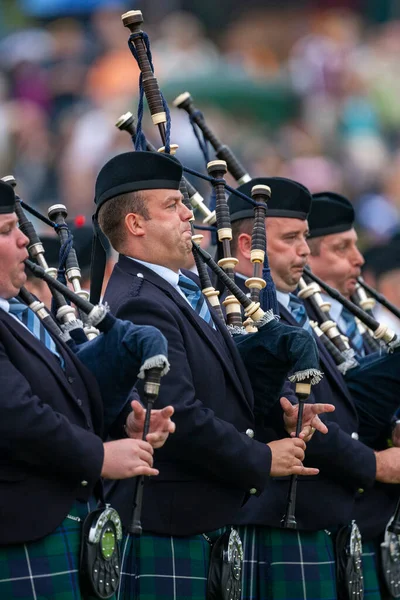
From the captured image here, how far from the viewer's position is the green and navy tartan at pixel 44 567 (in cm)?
427

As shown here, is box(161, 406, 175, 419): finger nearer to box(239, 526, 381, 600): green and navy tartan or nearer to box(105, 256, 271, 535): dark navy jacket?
box(105, 256, 271, 535): dark navy jacket

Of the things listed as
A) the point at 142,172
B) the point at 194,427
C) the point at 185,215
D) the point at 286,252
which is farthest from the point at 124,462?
the point at 286,252

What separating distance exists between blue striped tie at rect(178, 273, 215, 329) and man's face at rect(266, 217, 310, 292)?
730mm

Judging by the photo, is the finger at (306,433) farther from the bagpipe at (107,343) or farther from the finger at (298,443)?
the bagpipe at (107,343)

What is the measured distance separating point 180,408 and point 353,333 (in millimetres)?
2120

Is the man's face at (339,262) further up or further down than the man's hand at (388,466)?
further up

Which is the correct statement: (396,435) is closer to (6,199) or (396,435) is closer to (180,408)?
(180,408)

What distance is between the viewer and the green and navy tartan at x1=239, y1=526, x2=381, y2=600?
18.2 feet

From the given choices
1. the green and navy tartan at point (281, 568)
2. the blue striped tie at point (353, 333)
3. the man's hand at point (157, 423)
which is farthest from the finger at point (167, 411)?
the blue striped tie at point (353, 333)

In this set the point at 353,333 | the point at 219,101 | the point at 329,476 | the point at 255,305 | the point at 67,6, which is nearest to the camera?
the point at 255,305

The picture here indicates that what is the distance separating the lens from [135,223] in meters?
5.16

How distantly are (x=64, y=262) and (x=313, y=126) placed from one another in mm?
10921

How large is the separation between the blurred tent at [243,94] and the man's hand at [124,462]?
1007 cm

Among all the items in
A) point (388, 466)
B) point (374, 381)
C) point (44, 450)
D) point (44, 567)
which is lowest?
point (388, 466)
